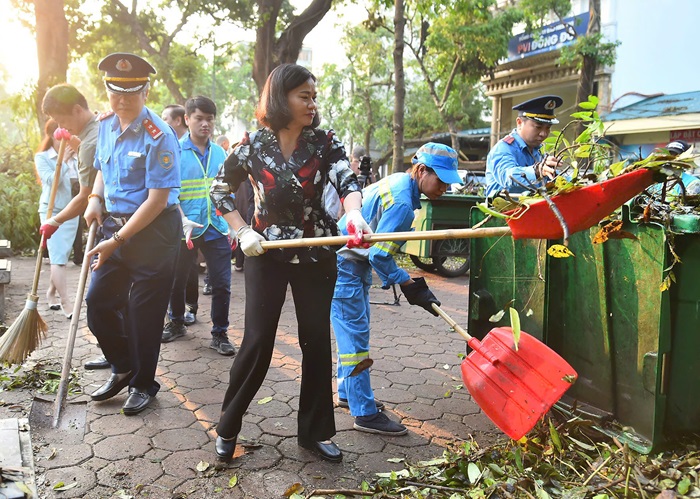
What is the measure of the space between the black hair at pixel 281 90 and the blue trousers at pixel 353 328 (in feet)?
3.44

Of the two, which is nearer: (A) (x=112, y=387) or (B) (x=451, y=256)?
(A) (x=112, y=387)

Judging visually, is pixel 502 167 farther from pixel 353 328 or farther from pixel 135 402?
pixel 135 402

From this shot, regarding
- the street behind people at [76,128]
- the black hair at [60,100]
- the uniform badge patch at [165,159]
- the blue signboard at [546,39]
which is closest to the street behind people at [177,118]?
the street behind people at [76,128]

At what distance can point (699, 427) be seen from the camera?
293cm

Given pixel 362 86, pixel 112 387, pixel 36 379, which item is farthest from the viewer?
pixel 362 86

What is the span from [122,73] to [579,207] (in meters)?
2.65

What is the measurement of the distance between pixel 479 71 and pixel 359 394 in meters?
16.8

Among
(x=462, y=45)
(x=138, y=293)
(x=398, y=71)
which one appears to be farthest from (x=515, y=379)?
(x=462, y=45)

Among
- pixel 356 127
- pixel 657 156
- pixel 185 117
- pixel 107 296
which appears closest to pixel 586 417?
pixel 657 156

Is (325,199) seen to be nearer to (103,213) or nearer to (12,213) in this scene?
(103,213)

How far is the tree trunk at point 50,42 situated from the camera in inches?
442

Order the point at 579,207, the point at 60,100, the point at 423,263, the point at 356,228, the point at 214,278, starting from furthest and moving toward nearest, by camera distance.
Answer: the point at 423,263 < the point at 214,278 < the point at 60,100 < the point at 356,228 < the point at 579,207

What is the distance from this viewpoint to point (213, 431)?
3.57 meters

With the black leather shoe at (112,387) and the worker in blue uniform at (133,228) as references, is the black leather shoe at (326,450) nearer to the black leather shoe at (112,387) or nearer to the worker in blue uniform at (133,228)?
the worker in blue uniform at (133,228)
